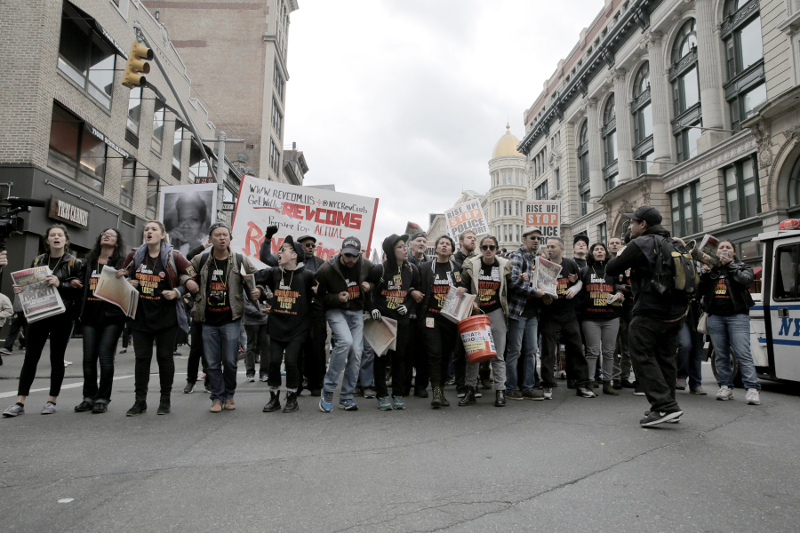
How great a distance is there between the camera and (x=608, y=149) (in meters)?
43.8

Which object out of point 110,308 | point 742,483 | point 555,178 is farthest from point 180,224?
point 555,178

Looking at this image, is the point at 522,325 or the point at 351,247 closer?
the point at 351,247

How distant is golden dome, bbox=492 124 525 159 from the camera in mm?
81750

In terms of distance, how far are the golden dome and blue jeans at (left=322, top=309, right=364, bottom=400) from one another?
258 ft

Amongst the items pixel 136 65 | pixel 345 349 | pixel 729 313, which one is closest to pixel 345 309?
pixel 345 349

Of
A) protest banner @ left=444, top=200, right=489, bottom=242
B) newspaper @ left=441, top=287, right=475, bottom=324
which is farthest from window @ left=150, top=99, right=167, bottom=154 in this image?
newspaper @ left=441, top=287, right=475, bottom=324

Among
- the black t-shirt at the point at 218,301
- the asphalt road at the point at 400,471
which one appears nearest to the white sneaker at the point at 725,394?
the asphalt road at the point at 400,471

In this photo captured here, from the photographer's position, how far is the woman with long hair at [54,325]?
18.9ft

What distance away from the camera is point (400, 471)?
374cm

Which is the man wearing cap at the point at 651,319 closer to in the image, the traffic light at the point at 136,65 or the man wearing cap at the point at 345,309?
the man wearing cap at the point at 345,309

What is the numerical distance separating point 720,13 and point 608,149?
50.1ft

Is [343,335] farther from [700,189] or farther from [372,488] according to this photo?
[700,189]

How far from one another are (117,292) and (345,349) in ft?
8.10

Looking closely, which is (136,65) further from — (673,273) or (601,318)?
(673,273)
